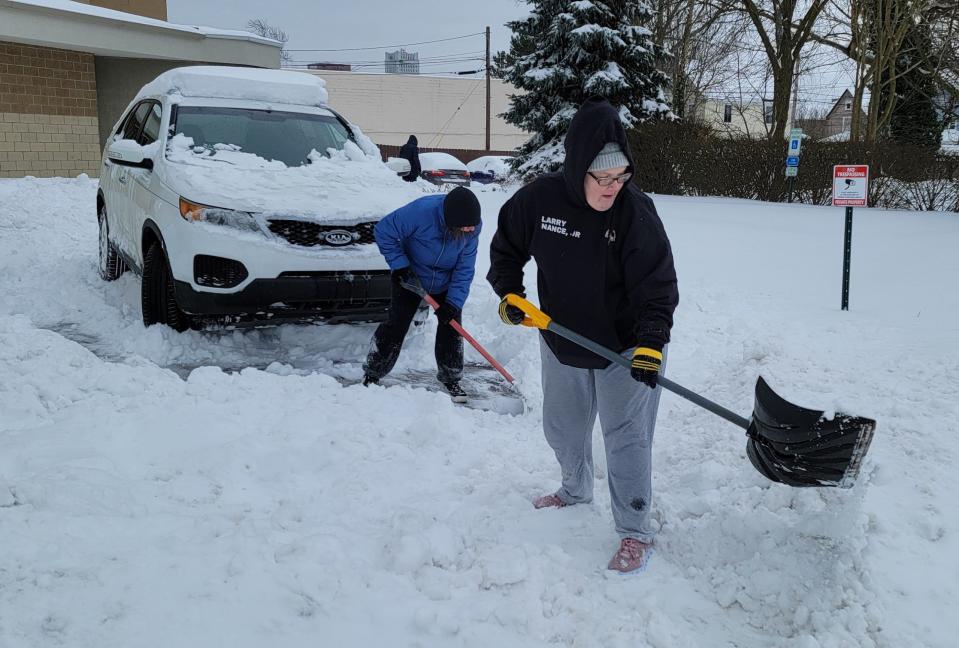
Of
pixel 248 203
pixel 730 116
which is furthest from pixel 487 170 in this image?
pixel 730 116

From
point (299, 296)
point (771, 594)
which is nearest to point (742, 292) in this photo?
point (299, 296)

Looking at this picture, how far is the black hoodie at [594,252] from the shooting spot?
2.62 meters

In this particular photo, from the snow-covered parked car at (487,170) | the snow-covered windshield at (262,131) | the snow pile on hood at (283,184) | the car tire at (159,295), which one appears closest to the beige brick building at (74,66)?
the snow-covered parked car at (487,170)

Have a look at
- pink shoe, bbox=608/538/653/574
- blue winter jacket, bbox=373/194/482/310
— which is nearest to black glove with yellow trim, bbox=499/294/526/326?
pink shoe, bbox=608/538/653/574

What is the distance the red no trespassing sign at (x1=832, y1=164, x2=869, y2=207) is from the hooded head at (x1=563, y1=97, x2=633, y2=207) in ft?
14.6

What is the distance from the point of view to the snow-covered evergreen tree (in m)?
15.0

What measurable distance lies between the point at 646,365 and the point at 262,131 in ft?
14.2

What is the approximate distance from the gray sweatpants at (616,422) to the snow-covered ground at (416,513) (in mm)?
241

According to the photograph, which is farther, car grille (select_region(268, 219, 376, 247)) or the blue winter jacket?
car grille (select_region(268, 219, 376, 247))

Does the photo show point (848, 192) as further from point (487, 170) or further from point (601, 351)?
point (487, 170)

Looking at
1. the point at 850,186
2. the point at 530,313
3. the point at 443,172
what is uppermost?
the point at 443,172

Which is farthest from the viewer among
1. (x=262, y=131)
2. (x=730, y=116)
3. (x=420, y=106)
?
(x=420, y=106)

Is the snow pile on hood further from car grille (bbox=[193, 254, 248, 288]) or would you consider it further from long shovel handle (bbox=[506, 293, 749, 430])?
long shovel handle (bbox=[506, 293, 749, 430])

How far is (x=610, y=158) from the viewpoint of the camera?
8.42 feet
